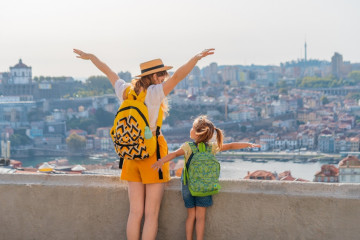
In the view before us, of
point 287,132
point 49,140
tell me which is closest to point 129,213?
point 49,140

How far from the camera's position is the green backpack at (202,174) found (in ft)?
4.28

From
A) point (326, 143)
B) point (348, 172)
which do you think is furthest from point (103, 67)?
point (326, 143)

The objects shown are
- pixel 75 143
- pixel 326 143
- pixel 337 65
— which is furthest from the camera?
pixel 337 65

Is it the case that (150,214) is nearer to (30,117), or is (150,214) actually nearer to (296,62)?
(30,117)

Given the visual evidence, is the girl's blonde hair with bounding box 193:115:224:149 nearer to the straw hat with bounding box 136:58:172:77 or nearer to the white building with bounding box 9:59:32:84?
the straw hat with bounding box 136:58:172:77

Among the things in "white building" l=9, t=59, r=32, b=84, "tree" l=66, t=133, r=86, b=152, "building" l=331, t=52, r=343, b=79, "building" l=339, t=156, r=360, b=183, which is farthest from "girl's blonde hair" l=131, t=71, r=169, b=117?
"building" l=331, t=52, r=343, b=79

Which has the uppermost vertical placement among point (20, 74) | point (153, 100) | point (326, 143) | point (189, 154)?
point (20, 74)

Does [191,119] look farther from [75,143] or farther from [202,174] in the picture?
[202,174]

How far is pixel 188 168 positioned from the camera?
132cm

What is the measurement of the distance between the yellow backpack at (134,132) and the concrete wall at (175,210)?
0.14m

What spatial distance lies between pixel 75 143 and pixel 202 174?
3297 centimetres

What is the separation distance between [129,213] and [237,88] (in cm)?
5523

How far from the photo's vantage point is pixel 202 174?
1.30 m

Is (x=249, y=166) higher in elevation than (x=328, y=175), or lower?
lower
